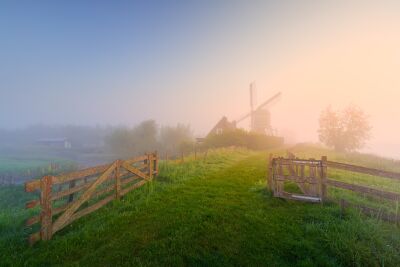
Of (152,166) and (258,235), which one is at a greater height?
(152,166)

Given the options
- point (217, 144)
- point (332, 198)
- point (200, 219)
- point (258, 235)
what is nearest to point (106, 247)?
point (200, 219)

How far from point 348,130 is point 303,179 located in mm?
43679

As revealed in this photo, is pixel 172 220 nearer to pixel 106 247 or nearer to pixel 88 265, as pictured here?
pixel 106 247

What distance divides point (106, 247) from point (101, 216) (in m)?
2.22

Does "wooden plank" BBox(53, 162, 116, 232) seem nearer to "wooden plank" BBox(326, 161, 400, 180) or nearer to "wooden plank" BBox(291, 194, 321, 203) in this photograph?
"wooden plank" BBox(291, 194, 321, 203)

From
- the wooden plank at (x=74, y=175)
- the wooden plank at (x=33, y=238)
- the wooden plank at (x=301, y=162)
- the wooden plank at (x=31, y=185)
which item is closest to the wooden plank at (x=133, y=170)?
the wooden plank at (x=74, y=175)

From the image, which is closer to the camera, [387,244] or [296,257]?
[296,257]

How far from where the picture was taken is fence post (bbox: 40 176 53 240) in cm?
581

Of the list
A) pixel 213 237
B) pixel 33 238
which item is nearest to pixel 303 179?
pixel 213 237

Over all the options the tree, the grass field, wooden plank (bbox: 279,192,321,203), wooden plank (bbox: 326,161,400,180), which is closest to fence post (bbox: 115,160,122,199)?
the grass field

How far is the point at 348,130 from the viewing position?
4303 centimetres

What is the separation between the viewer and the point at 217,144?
40781 mm

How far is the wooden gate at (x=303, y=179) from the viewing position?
797cm

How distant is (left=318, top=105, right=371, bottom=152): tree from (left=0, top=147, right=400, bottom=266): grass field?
4334 cm
